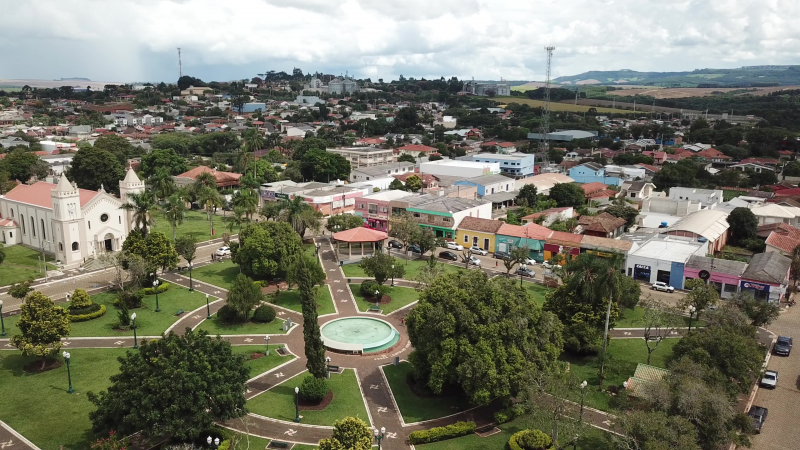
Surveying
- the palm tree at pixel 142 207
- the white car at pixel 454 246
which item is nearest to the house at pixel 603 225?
the white car at pixel 454 246

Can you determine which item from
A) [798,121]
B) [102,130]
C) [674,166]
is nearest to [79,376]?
[674,166]

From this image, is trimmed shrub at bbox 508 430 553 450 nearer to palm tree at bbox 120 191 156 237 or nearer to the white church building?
palm tree at bbox 120 191 156 237

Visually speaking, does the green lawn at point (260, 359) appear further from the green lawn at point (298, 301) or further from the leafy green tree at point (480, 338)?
the leafy green tree at point (480, 338)

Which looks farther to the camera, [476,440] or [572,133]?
[572,133]

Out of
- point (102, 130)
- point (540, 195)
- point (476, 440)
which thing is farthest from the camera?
point (102, 130)

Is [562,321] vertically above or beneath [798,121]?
beneath

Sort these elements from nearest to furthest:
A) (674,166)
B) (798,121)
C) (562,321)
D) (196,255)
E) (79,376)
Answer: (79,376)
(562,321)
(196,255)
(674,166)
(798,121)

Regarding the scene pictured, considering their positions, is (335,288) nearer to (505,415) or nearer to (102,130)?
(505,415)

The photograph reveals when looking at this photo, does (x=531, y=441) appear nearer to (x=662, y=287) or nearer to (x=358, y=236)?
(x=662, y=287)
